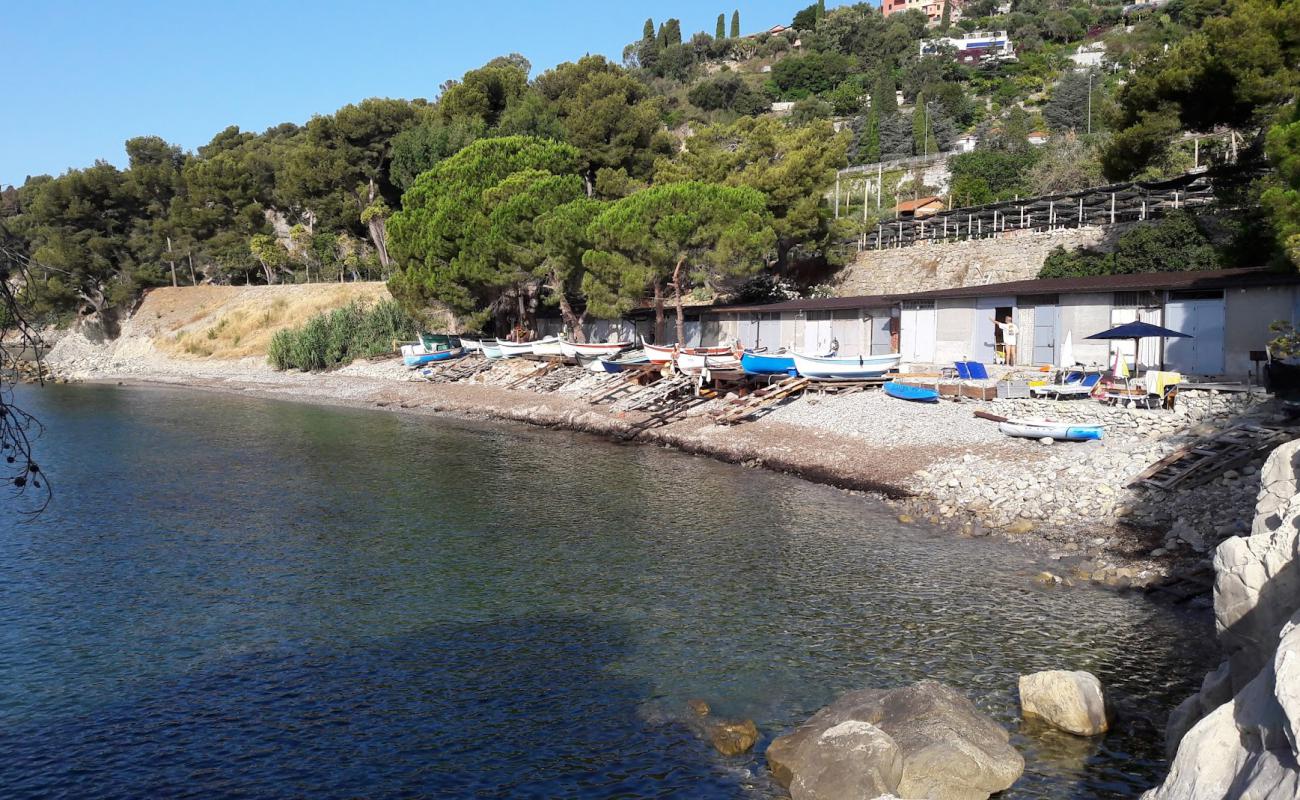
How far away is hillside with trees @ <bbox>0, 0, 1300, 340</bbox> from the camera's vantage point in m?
38.9

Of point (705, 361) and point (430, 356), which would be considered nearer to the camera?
point (705, 361)

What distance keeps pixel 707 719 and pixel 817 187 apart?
50326mm

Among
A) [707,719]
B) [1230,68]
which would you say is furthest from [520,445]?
[1230,68]

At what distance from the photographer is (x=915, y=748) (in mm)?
10789

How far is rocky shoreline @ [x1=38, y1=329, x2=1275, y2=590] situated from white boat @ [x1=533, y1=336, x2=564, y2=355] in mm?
Answer: 8383

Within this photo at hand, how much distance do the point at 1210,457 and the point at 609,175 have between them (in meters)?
52.8

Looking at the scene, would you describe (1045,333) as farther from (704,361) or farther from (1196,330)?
(704,361)

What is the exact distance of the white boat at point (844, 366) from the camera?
1465 inches

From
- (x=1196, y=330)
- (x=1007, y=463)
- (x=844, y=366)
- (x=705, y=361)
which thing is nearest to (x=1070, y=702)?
(x=1007, y=463)

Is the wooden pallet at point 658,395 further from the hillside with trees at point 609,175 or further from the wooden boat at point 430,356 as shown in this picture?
the wooden boat at point 430,356

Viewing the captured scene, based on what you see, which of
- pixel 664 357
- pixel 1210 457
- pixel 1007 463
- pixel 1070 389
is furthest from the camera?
pixel 664 357

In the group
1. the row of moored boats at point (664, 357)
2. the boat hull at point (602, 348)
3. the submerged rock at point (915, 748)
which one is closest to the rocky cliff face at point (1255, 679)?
the submerged rock at point (915, 748)

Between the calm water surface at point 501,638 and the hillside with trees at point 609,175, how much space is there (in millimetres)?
7455

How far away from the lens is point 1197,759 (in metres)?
8.15
